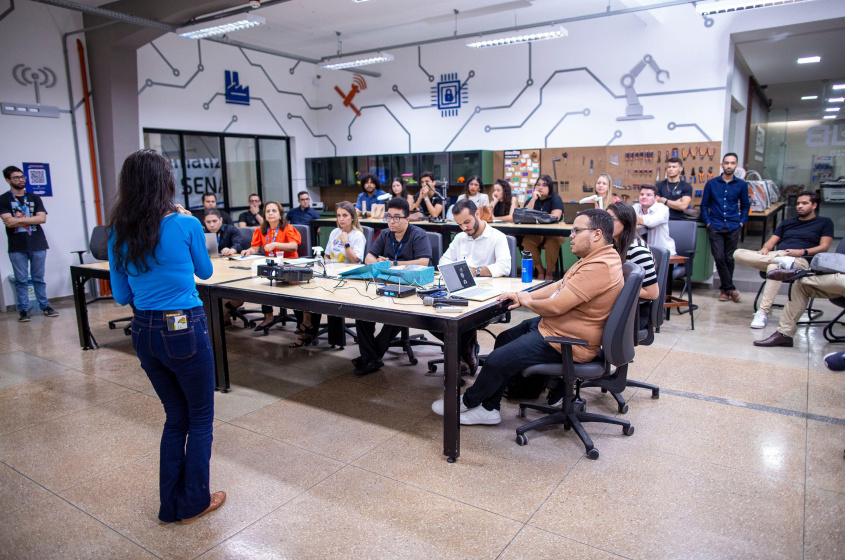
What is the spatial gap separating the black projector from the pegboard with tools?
5258 millimetres

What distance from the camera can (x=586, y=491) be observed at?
2.49 metres

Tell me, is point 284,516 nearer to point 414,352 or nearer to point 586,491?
point 586,491

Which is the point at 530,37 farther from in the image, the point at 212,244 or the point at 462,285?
the point at 462,285

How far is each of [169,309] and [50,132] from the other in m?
5.81

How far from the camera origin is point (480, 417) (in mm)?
3131

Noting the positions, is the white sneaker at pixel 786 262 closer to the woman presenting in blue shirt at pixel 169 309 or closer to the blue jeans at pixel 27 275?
the woman presenting in blue shirt at pixel 169 309

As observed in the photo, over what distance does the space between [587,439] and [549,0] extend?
18.7 ft

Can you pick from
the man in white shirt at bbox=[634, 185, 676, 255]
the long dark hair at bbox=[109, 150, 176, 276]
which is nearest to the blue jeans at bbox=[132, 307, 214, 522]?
the long dark hair at bbox=[109, 150, 176, 276]

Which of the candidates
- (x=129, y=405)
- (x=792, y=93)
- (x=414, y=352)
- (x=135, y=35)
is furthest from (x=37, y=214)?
(x=792, y=93)

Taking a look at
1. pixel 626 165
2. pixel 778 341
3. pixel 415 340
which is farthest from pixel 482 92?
pixel 778 341

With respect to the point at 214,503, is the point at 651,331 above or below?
above

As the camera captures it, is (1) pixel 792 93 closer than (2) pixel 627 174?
No

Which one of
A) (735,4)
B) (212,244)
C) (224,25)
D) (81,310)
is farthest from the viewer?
(224,25)

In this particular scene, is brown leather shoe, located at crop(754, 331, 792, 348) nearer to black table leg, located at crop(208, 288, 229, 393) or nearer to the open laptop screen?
the open laptop screen
